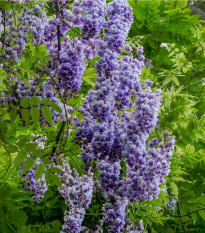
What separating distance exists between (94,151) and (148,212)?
0.73 m

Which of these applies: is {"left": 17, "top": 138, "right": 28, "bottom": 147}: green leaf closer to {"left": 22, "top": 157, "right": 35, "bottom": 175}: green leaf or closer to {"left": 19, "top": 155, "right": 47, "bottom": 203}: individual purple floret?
{"left": 22, "top": 157, "right": 35, "bottom": 175}: green leaf

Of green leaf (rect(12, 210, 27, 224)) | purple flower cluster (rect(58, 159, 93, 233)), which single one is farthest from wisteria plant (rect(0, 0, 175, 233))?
green leaf (rect(12, 210, 27, 224))

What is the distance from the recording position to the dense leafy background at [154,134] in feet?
3.86

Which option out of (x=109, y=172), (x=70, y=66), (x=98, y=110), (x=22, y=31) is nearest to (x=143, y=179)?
(x=109, y=172)

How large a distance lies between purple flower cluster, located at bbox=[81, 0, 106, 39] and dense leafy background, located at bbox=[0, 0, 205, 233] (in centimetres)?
23

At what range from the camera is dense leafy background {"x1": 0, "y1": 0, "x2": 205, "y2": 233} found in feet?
3.86

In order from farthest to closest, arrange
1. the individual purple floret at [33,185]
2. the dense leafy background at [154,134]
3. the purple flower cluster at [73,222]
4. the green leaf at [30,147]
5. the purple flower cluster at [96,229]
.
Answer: the individual purple floret at [33,185]
the purple flower cluster at [96,229]
the purple flower cluster at [73,222]
the dense leafy background at [154,134]
the green leaf at [30,147]

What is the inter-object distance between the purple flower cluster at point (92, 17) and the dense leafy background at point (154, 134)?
0.23 metres

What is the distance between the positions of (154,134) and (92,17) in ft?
3.15

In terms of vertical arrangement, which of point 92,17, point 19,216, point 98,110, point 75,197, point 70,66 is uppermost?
point 92,17

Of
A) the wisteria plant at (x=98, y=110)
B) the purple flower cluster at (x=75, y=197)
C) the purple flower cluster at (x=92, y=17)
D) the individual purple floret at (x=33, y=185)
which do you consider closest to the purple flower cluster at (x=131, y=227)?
the wisteria plant at (x=98, y=110)

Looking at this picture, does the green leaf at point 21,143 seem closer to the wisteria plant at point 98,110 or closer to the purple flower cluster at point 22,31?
the wisteria plant at point 98,110

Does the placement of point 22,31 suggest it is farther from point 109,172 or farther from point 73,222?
point 73,222

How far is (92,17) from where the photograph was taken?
1.33m
